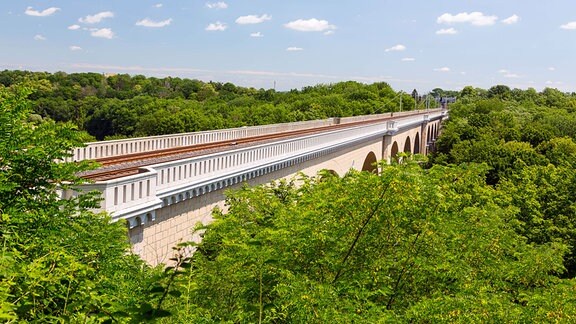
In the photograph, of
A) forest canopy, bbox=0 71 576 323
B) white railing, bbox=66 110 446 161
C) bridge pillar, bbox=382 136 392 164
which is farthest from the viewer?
bridge pillar, bbox=382 136 392 164

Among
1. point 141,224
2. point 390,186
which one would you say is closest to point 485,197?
point 390,186

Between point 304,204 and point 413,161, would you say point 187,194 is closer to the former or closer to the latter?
point 304,204

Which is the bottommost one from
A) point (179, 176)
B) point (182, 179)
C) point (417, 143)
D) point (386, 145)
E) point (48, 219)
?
point (417, 143)

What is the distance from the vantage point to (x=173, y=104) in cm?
9644

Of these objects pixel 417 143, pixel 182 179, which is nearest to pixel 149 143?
pixel 182 179

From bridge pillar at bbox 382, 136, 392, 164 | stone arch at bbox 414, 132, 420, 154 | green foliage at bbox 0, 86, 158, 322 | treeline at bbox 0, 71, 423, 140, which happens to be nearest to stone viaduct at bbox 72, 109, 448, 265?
green foliage at bbox 0, 86, 158, 322

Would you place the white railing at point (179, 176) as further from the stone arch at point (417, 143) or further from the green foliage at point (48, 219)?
the stone arch at point (417, 143)

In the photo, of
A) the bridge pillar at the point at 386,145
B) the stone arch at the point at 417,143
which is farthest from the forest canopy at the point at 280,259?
the stone arch at the point at 417,143

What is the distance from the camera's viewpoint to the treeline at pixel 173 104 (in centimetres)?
7956

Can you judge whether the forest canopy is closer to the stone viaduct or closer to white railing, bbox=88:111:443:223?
white railing, bbox=88:111:443:223

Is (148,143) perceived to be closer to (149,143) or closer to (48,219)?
(149,143)

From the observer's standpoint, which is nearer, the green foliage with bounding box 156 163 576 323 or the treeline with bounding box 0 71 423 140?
the green foliage with bounding box 156 163 576 323

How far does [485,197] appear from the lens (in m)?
18.2

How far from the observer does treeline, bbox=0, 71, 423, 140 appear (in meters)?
79.6
